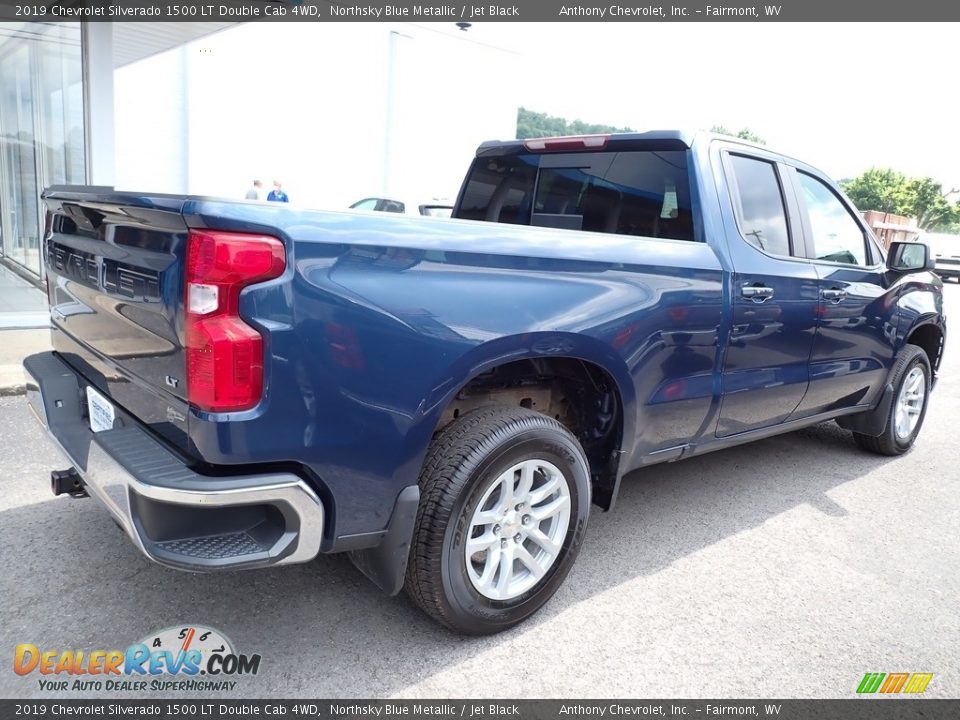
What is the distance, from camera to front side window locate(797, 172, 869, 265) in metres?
4.03

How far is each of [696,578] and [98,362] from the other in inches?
103

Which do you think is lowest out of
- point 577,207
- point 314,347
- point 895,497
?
point 895,497

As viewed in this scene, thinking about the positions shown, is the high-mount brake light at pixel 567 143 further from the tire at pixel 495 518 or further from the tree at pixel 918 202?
the tree at pixel 918 202

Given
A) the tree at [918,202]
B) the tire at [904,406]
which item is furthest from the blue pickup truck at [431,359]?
the tree at [918,202]

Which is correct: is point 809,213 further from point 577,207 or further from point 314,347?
point 314,347

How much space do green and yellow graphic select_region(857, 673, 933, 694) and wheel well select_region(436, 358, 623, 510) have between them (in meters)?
1.13

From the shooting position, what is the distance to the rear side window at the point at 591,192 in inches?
133

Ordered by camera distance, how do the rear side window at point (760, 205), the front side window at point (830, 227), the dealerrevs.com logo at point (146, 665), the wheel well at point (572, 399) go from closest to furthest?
the dealerrevs.com logo at point (146, 665)
the wheel well at point (572, 399)
the rear side window at point (760, 205)
the front side window at point (830, 227)

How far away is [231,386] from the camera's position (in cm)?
192

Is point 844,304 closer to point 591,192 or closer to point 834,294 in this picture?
point 834,294

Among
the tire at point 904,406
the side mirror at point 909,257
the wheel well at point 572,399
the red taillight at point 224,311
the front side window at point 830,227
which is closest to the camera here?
the red taillight at point 224,311

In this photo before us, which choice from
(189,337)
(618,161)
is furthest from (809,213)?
(189,337)

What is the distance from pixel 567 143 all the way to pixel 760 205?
104 cm

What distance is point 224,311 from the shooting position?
6.24 ft
